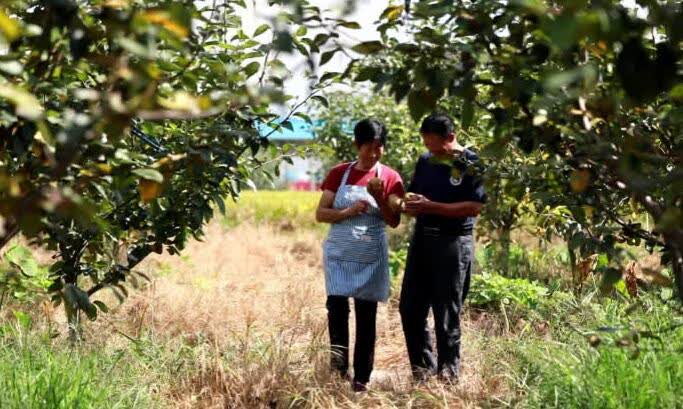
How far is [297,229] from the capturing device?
13.8 meters

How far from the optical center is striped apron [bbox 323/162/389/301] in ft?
15.3

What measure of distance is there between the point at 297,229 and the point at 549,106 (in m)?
11.8

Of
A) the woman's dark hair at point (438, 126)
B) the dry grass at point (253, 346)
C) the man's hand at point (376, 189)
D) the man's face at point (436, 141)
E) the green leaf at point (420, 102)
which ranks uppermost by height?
the green leaf at point (420, 102)

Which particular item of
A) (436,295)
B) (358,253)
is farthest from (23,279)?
(436,295)

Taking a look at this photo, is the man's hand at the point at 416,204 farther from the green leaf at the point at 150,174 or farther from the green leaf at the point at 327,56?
the green leaf at the point at 150,174

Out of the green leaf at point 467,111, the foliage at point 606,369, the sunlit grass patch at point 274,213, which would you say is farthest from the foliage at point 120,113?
the sunlit grass patch at point 274,213

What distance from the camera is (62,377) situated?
369 cm

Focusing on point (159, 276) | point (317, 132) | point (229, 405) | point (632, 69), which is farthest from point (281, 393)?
point (317, 132)

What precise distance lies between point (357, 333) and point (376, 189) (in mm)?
761

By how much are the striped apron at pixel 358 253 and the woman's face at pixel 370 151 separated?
71 millimetres

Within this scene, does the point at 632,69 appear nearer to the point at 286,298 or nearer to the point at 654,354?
the point at 654,354

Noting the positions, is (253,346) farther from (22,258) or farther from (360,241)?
(22,258)

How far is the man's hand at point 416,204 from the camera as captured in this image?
14.8 ft

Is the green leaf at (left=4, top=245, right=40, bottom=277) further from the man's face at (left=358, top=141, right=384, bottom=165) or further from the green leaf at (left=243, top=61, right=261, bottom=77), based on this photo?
the green leaf at (left=243, top=61, right=261, bottom=77)
